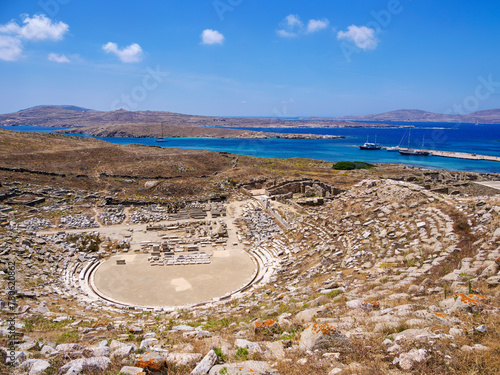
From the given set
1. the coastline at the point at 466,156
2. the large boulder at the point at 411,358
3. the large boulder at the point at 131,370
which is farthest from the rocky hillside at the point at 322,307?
the coastline at the point at 466,156

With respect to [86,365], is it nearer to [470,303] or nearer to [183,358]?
[183,358]

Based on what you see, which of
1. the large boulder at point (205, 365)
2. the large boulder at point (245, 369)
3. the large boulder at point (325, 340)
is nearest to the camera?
the large boulder at point (245, 369)

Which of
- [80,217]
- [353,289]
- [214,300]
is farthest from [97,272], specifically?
[353,289]

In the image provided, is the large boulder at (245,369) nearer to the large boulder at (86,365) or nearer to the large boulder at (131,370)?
the large boulder at (131,370)

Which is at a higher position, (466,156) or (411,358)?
(466,156)

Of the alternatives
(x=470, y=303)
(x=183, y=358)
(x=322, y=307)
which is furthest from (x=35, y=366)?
(x=470, y=303)

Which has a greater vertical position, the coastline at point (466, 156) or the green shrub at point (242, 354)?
the coastline at point (466, 156)

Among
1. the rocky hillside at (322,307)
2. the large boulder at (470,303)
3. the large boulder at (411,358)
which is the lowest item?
the rocky hillside at (322,307)

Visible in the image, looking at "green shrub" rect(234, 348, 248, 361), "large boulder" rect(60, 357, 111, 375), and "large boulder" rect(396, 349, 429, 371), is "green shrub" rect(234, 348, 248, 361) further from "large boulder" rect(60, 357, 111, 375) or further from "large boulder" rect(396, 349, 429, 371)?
"large boulder" rect(396, 349, 429, 371)

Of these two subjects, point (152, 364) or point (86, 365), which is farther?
point (86, 365)

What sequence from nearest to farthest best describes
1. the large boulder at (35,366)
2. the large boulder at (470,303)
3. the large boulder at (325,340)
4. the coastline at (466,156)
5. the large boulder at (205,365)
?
the large boulder at (205,365), the large boulder at (35,366), the large boulder at (325,340), the large boulder at (470,303), the coastline at (466,156)
